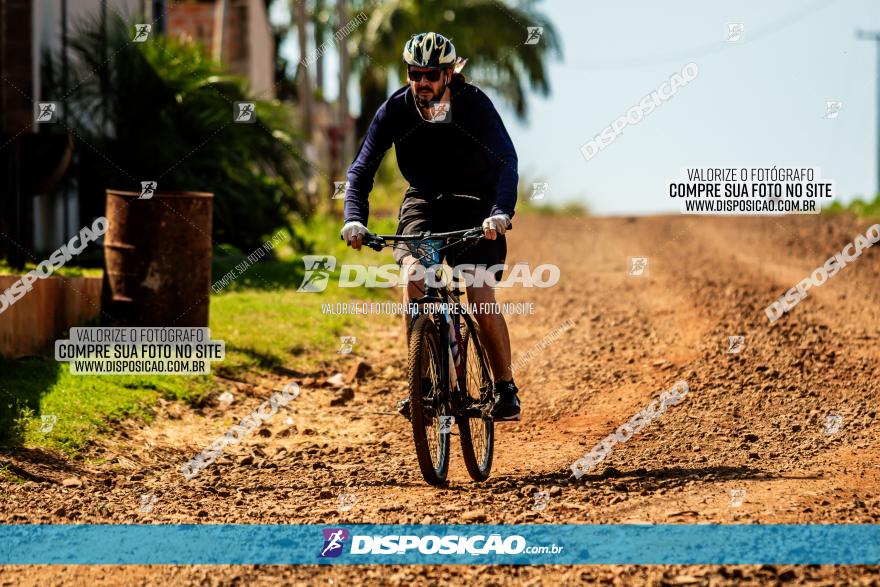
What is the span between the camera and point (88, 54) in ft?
53.4

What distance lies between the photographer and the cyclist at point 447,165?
6.80 metres

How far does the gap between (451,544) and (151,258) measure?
574cm

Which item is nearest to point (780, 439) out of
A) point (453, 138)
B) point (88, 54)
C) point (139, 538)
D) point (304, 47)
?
point (453, 138)

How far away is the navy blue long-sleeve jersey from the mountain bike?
37 cm

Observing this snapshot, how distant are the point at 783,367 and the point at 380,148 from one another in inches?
168

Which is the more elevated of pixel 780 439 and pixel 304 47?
pixel 304 47

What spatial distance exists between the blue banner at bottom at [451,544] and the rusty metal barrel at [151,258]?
4.65m

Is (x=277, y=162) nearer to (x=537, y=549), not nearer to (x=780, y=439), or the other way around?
(x=780, y=439)

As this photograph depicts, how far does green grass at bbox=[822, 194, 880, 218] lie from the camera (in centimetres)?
2670
